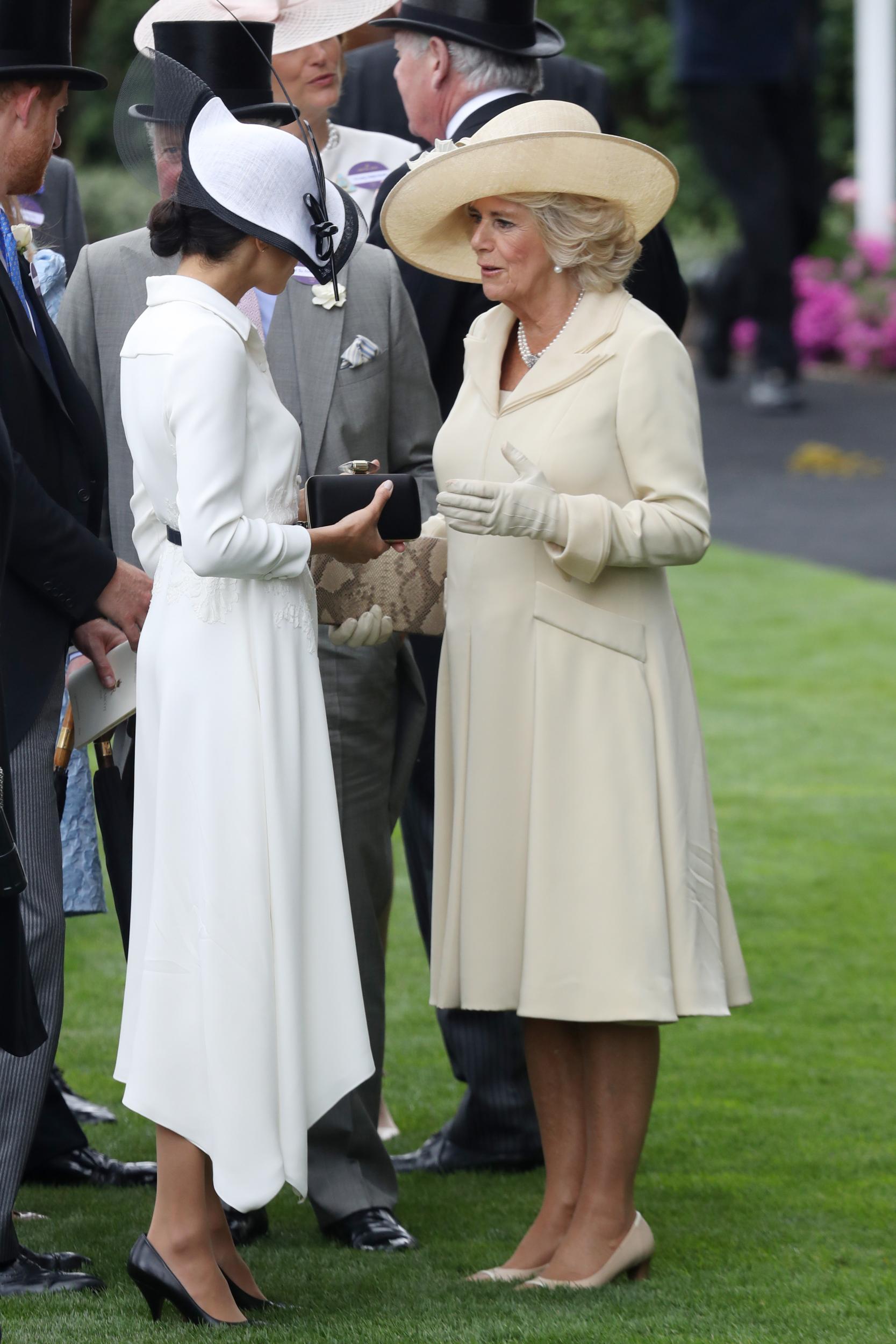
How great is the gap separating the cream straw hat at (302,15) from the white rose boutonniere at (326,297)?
1.90 feet

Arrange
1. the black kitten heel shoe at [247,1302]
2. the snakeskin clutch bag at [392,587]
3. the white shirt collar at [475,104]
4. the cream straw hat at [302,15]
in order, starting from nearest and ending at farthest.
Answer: the black kitten heel shoe at [247,1302] < the snakeskin clutch bag at [392,587] < the cream straw hat at [302,15] < the white shirt collar at [475,104]

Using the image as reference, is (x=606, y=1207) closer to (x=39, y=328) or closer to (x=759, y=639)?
(x=39, y=328)

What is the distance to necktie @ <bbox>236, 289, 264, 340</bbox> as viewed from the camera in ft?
12.2

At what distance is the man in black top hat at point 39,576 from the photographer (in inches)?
140

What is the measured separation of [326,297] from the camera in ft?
13.0

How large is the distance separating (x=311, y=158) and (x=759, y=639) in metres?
8.33

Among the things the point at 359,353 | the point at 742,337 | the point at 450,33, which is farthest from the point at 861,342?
the point at 359,353

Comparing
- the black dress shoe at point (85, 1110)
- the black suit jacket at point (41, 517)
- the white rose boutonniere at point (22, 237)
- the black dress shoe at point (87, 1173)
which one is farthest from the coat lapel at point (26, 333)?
the black dress shoe at point (85, 1110)

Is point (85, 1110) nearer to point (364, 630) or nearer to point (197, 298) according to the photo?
point (364, 630)

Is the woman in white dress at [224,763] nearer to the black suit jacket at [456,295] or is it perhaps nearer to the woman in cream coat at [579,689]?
the woman in cream coat at [579,689]

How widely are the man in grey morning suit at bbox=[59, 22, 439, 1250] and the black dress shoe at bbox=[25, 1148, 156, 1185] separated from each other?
60 cm

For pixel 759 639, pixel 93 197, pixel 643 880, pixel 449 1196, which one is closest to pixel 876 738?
pixel 759 639

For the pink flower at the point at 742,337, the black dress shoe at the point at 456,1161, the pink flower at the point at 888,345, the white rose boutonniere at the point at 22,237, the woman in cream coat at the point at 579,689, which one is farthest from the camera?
the pink flower at the point at 742,337

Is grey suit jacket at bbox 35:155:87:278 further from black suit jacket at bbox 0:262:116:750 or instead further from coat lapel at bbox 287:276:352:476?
black suit jacket at bbox 0:262:116:750
